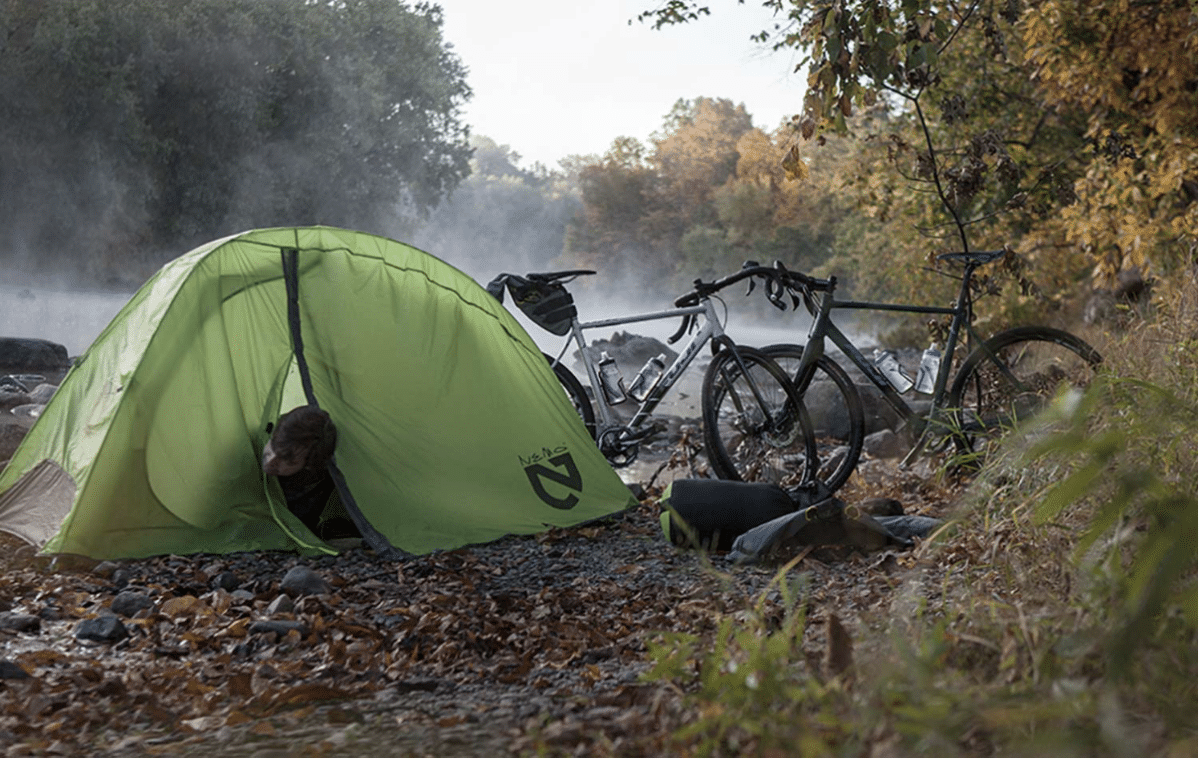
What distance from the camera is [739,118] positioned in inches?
1452

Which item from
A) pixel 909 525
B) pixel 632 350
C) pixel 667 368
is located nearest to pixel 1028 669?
pixel 909 525

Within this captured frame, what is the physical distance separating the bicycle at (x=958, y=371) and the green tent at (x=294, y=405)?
1156mm

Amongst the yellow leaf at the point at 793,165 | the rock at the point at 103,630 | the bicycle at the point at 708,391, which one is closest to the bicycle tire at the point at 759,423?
the bicycle at the point at 708,391

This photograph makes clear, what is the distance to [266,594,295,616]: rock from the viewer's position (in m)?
3.53

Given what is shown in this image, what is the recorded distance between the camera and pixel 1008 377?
218 inches

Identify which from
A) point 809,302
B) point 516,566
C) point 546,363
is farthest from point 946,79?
point 516,566

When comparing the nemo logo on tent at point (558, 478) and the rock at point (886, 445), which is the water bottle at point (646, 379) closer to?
the nemo logo on tent at point (558, 478)

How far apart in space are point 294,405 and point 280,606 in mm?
1582

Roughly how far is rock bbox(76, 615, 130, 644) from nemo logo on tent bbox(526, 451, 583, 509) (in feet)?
6.76

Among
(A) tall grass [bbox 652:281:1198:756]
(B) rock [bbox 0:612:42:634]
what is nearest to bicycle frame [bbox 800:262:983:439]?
(A) tall grass [bbox 652:281:1198:756]

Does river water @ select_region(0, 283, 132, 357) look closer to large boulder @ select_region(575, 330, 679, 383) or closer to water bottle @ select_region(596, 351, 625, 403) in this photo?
large boulder @ select_region(575, 330, 679, 383)

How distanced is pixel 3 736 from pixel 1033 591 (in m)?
2.58

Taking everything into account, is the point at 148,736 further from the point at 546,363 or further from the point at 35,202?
the point at 35,202

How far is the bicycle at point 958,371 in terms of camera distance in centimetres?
532
